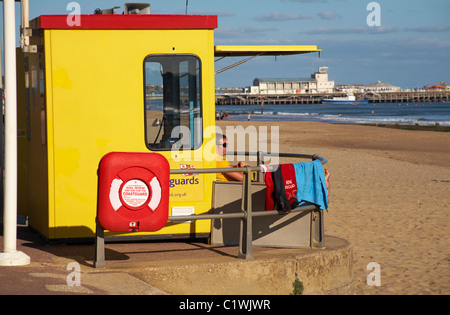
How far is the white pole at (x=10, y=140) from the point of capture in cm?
577

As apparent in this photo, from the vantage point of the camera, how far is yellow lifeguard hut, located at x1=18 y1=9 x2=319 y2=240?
6.77m

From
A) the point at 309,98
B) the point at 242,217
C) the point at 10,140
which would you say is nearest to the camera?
the point at 10,140

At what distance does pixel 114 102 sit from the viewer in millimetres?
6820

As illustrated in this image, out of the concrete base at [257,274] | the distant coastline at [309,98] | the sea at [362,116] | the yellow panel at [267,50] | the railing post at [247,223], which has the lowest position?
the concrete base at [257,274]

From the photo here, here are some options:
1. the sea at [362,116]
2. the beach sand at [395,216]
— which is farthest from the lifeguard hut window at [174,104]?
the sea at [362,116]

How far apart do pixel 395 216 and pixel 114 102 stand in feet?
22.9

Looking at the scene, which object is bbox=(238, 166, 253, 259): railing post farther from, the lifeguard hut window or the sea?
the sea

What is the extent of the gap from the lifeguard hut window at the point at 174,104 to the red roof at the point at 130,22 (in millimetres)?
319

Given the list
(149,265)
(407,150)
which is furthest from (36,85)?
(407,150)

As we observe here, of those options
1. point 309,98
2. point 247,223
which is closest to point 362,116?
point 247,223

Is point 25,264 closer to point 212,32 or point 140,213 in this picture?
point 140,213

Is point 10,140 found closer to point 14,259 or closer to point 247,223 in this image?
point 14,259

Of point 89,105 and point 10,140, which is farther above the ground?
point 89,105

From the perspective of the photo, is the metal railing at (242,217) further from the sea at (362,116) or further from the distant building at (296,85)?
the distant building at (296,85)
